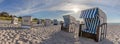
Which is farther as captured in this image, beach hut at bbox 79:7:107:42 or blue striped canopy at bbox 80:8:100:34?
blue striped canopy at bbox 80:8:100:34

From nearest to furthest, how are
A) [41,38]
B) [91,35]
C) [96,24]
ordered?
1. [41,38]
2. [96,24]
3. [91,35]

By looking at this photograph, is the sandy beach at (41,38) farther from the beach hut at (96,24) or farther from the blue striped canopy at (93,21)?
the blue striped canopy at (93,21)

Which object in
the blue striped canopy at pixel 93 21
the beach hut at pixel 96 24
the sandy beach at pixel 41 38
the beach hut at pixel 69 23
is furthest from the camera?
the beach hut at pixel 69 23

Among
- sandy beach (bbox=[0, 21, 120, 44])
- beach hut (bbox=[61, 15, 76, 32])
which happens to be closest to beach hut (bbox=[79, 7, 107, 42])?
sandy beach (bbox=[0, 21, 120, 44])

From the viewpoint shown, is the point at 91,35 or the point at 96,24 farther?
the point at 91,35

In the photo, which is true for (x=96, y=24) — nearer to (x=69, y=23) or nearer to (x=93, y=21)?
(x=93, y=21)

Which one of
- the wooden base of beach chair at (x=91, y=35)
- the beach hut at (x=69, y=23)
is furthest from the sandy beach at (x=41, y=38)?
the beach hut at (x=69, y=23)

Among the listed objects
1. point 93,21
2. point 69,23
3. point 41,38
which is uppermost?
point 93,21

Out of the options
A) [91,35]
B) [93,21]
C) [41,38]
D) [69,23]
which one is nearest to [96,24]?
[93,21]

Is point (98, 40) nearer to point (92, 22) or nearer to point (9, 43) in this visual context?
point (92, 22)

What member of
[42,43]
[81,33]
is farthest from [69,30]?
[42,43]

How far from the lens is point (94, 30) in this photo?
4.95 meters

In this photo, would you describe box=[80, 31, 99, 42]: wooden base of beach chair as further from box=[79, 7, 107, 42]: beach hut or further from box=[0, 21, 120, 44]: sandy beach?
box=[0, 21, 120, 44]: sandy beach

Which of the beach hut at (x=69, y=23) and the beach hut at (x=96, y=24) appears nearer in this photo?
the beach hut at (x=96, y=24)
